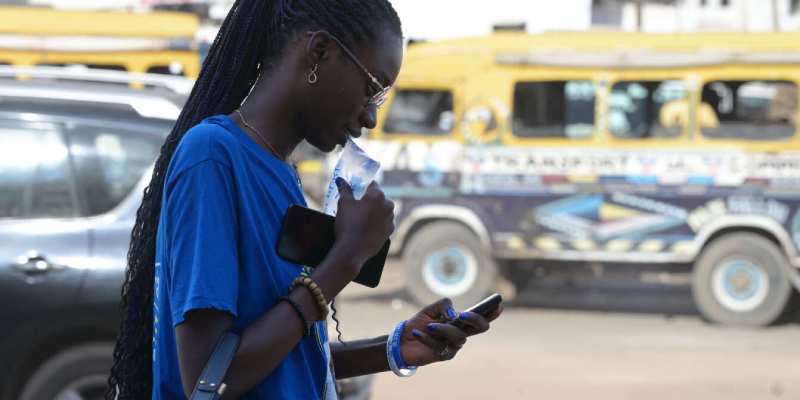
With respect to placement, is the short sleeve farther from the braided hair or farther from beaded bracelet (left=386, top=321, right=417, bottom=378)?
beaded bracelet (left=386, top=321, right=417, bottom=378)

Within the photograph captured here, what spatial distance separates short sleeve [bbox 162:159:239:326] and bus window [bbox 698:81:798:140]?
9.30m

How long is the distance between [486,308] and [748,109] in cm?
919

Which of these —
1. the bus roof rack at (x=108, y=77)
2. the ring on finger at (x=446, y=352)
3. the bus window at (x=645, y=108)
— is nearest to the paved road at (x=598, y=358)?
the bus window at (x=645, y=108)

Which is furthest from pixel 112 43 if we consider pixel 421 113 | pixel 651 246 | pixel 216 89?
pixel 216 89

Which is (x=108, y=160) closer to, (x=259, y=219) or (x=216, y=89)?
(x=216, y=89)

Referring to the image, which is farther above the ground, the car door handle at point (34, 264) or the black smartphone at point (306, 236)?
the black smartphone at point (306, 236)

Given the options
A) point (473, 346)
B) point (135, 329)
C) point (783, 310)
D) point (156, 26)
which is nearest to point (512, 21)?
point (156, 26)

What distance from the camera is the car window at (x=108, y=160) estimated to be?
5027 mm

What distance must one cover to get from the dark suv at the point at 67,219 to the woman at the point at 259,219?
9.41ft

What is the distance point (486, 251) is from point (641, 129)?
1681 mm

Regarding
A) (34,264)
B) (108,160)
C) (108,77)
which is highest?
(108,77)

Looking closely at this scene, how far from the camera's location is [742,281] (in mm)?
10328

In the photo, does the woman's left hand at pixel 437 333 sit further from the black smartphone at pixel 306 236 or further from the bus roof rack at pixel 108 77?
the bus roof rack at pixel 108 77

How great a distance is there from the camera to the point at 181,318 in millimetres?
1707
